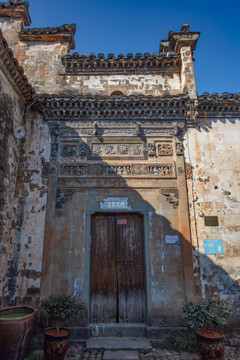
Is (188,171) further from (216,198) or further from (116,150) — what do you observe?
(116,150)

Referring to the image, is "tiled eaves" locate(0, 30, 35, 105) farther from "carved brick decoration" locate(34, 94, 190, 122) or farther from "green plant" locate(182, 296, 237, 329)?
"green plant" locate(182, 296, 237, 329)

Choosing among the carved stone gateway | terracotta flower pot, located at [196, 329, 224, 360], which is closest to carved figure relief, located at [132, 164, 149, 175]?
the carved stone gateway

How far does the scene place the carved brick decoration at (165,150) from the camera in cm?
Result: 740

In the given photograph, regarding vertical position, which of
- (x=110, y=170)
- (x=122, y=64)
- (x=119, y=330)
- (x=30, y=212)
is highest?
(x=122, y=64)

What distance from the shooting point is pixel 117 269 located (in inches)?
261

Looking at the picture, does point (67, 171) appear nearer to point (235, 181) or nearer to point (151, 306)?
point (151, 306)

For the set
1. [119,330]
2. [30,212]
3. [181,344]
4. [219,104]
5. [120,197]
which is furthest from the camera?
[219,104]

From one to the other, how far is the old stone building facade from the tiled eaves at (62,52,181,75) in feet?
1.79

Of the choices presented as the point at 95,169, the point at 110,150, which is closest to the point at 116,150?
the point at 110,150

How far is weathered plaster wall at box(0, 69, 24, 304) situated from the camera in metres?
6.20

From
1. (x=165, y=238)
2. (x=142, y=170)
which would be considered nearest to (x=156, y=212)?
(x=165, y=238)

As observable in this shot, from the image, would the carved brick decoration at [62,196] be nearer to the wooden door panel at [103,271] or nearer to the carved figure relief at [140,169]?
the wooden door panel at [103,271]

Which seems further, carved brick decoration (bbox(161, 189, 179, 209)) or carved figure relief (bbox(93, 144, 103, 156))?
carved figure relief (bbox(93, 144, 103, 156))

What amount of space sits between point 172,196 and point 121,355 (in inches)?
154
